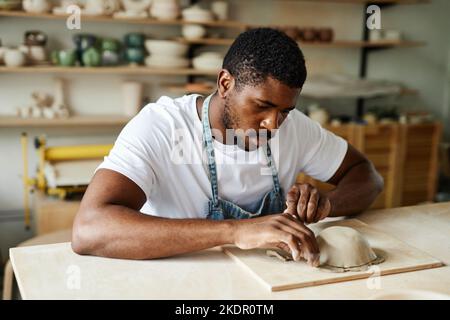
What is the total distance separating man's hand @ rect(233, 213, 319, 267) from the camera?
4.54ft

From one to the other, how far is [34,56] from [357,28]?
2658 millimetres

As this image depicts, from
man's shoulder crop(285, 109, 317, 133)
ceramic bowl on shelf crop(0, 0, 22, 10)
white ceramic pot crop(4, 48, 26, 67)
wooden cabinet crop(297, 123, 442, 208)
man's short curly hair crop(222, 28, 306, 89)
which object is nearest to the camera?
man's short curly hair crop(222, 28, 306, 89)

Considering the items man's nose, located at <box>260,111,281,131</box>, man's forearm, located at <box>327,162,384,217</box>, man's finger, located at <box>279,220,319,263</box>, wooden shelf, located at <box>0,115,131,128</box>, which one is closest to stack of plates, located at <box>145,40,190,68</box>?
wooden shelf, located at <box>0,115,131,128</box>

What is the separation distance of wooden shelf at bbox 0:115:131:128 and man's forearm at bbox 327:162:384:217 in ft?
6.76

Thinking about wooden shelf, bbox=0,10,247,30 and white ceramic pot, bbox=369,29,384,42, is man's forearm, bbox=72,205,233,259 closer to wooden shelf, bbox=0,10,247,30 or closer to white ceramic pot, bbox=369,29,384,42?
wooden shelf, bbox=0,10,247,30

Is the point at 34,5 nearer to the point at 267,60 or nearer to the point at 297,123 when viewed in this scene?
the point at 297,123

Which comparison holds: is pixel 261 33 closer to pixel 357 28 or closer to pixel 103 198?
pixel 103 198

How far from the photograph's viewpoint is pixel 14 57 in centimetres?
348

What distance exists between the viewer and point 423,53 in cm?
487

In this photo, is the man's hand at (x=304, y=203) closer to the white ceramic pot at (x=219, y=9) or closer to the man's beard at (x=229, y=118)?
the man's beard at (x=229, y=118)

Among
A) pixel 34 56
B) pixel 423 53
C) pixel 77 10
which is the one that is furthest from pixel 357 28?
pixel 34 56

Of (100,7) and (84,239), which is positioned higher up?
(100,7)

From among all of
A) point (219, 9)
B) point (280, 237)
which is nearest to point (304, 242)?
point (280, 237)

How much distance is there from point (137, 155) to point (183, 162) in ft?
0.60
